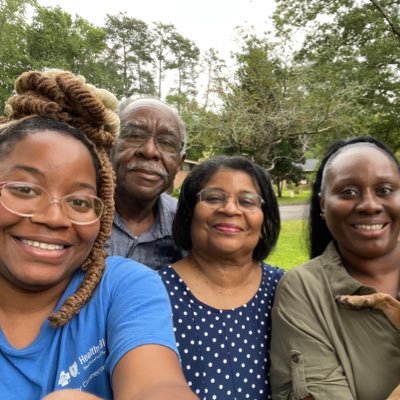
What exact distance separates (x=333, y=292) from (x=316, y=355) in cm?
35

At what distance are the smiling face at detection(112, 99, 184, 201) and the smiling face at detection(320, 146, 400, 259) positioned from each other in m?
1.31

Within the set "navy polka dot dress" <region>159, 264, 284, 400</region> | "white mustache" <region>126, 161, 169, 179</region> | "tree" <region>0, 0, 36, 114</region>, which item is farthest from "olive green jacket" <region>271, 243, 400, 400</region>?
"tree" <region>0, 0, 36, 114</region>

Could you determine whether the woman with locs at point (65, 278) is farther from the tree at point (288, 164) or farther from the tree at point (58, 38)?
the tree at point (58, 38)

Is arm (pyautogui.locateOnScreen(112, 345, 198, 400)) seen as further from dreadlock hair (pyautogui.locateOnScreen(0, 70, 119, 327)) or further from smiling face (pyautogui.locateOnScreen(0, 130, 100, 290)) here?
smiling face (pyautogui.locateOnScreen(0, 130, 100, 290))

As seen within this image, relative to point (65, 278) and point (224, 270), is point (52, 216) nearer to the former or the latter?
point (65, 278)

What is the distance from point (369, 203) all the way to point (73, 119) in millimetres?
1536

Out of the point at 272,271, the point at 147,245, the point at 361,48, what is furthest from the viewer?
the point at 361,48

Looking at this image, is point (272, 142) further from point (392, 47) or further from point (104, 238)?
point (104, 238)

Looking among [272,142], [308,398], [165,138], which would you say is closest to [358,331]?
[308,398]

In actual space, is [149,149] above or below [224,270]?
above

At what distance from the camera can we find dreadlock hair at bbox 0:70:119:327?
1798mm

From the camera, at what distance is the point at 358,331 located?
224 centimetres

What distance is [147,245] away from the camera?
326cm

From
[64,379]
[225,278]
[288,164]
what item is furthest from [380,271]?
[288,164]
